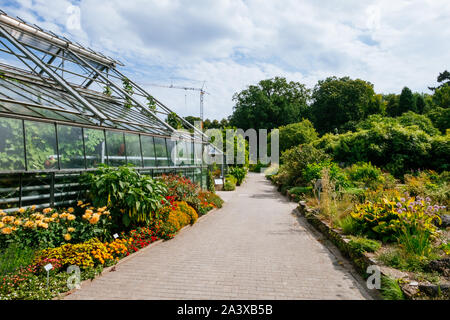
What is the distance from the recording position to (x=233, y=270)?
17.2 ft

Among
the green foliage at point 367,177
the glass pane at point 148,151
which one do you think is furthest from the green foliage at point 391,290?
the green foliage at point 367,177

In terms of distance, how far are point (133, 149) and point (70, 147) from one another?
2460 millimetres

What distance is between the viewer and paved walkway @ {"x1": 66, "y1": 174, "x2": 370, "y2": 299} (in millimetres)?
4266

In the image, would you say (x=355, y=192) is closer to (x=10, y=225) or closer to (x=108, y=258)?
(x=108, y=258)

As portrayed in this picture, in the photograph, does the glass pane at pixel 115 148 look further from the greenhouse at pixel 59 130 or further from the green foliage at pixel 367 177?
the green foliage at pixel 367 177

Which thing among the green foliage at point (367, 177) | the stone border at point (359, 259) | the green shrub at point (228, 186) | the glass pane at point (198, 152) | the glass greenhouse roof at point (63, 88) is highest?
the glass greenhouse roof at point (63, 88)

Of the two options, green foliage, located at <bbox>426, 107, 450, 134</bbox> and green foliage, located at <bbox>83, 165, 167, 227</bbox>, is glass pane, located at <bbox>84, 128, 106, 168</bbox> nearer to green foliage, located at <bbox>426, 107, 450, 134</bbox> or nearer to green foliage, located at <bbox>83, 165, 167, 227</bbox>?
green foliage, located at <bbox>83, 165, 167, 227</bbox>

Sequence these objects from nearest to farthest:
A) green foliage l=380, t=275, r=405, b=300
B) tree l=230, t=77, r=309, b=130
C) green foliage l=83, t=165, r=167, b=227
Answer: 1. green foliage l=380, t=275, r=405, b=300
2. green foliage l=83, t=165, r=167, b=227
3. tree l=230, t=77, r=309, b=130

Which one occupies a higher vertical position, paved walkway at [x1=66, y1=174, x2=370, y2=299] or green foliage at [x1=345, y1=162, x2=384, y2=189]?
green foliage at [x1=345, y1=162, x2=384, y2=189]

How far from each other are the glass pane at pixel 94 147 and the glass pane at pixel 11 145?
1704 millimetres

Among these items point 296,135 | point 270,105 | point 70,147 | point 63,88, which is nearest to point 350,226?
point 70,147

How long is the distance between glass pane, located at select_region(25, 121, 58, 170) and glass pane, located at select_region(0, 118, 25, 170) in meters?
0.14

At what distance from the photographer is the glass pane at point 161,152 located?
10367 millimetres

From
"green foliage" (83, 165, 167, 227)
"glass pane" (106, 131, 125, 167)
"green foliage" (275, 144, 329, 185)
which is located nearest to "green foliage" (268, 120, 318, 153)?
"green foliage" (275, 144, 329, 185)
